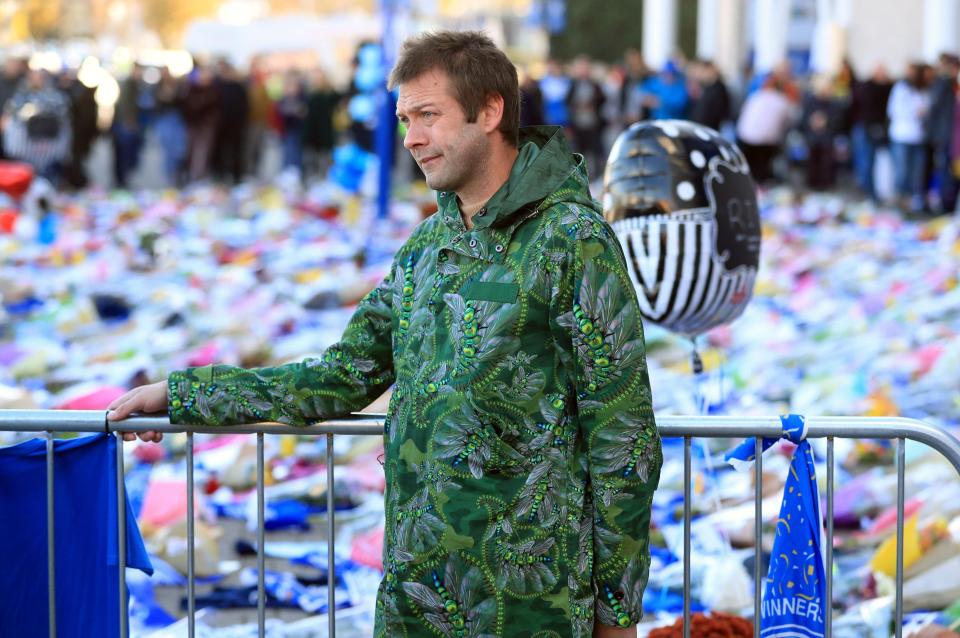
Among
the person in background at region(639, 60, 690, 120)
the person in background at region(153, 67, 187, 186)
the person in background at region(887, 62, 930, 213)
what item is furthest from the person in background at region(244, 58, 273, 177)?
the person in background at region(887, 62, 930, 213)

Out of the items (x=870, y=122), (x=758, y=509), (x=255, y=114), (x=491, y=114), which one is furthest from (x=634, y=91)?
(x=491, y=114)

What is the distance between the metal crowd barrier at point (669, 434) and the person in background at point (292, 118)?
21.5 m

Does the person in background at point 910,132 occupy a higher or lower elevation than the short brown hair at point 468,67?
lower

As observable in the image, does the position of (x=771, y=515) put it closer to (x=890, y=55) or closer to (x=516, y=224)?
(x=516, y=224)

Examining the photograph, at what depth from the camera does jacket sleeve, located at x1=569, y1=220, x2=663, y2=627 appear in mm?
2877

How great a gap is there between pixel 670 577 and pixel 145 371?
15.4 feet

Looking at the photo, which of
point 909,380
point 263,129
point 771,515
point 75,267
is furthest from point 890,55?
point 771,515

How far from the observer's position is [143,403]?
3508 millimetres

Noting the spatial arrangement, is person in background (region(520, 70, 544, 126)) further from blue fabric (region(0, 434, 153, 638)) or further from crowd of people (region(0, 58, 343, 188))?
blue fabric (region(0, 434, 153, 638))

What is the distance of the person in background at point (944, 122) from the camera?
17.8 meters

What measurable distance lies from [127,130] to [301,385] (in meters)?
21.6

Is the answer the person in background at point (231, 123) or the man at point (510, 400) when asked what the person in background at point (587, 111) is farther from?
the man at point (510, 400)

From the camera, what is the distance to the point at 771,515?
6.69 m

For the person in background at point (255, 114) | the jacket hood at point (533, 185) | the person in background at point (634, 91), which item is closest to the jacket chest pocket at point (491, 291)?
the jacket hood at point (533, 185)
